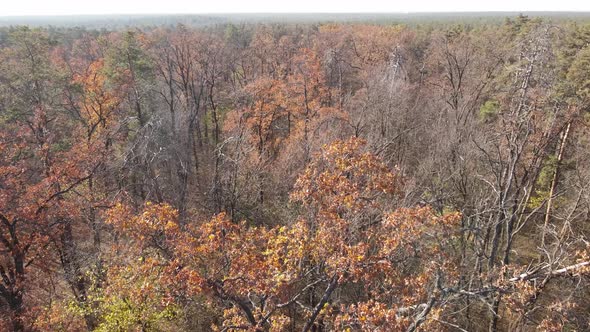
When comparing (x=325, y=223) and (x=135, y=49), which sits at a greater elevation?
(x=135, y=49)

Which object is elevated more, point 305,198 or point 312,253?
point 305,198

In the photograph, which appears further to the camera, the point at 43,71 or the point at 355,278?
the point at 43,71

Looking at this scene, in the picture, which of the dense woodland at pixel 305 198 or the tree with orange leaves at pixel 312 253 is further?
the dense woodland at pixel 305 198

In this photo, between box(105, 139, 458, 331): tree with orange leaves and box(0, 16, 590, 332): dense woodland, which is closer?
Result: box(105, 139, 458, 331): tree with orange leaves

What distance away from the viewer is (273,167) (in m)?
24.0

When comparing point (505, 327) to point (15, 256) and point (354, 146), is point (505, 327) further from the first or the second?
point (15, 256)

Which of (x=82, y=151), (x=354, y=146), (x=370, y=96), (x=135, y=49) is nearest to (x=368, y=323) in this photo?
(x=354, y=146)

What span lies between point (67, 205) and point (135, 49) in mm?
17078

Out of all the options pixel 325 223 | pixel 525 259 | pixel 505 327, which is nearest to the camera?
pixel 325 223

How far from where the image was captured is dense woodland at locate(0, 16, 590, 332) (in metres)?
8.40

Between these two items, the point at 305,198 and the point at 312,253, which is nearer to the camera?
the point at 312,253

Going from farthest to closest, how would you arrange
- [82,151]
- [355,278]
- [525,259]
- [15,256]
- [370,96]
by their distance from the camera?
[370,96] < [525,259] < [82,151] < [15,256] < [355,278]

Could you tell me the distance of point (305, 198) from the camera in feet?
30.7

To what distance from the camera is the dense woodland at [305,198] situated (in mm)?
8398
